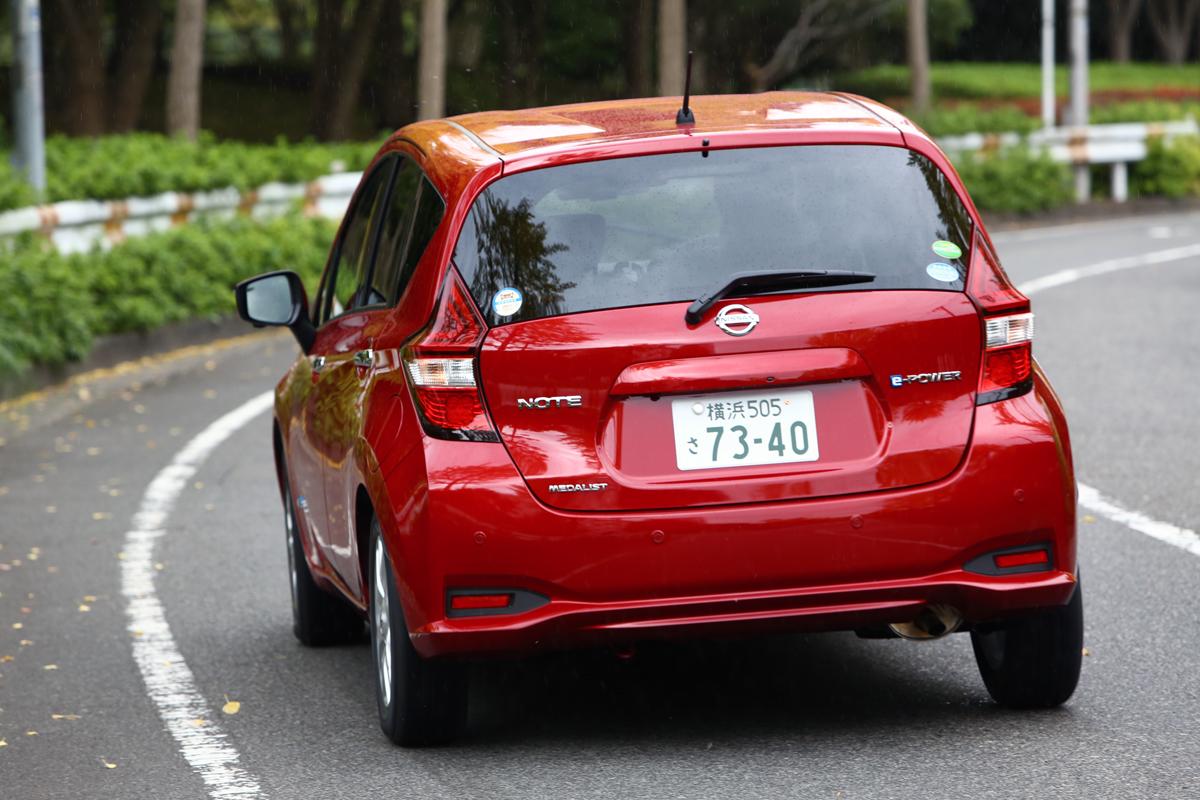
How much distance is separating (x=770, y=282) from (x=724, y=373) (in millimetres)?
275

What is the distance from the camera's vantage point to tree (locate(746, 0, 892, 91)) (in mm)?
56344

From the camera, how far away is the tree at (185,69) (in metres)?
27.4

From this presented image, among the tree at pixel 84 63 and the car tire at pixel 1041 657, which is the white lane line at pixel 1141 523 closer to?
the car tire at pixel 1041 657

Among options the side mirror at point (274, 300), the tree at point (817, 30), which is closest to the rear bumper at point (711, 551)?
the side mirror at point (274, 300)

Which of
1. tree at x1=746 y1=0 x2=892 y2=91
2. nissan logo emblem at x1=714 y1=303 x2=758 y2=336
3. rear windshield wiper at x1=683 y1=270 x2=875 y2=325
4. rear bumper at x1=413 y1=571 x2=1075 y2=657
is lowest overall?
rear bumper at x1=413 y1=571 x2=1075 y2=657

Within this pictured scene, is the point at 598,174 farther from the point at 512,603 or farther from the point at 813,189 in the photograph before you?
the point at 512,603

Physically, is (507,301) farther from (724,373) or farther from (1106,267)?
(1106,267)

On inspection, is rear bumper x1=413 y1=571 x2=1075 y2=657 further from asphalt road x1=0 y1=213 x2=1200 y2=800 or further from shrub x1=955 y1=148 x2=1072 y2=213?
shrub x1=955 y1=148 x2=1072 y2=213

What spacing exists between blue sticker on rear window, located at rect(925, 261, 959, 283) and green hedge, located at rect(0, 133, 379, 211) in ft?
35.5

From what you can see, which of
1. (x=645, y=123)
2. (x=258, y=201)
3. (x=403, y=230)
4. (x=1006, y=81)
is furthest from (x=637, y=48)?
(x=645, y=123)

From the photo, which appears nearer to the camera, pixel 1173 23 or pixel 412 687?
pixel 412 687

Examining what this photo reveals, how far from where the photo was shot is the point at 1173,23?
7869cm

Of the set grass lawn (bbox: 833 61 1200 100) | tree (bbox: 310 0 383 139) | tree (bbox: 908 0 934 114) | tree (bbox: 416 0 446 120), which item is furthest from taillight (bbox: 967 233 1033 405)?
grass lawn (bbox: 833 61 1200 100)

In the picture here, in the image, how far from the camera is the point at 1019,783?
16.8ft
